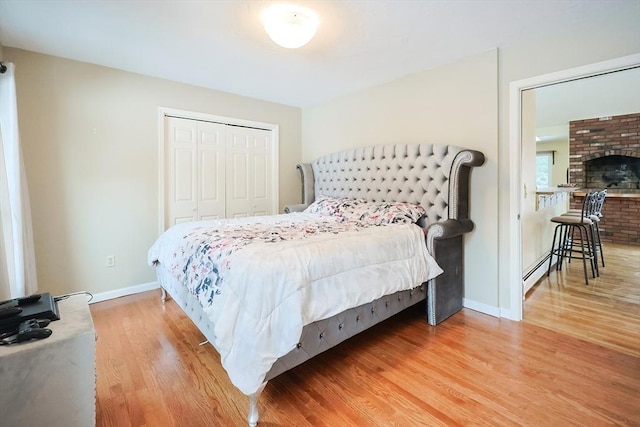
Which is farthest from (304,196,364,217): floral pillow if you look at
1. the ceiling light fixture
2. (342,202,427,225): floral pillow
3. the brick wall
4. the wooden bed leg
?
the brick wall

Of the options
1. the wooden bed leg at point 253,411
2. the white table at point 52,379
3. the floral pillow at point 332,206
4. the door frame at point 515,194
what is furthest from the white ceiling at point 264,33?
the wooden bed leg at point 253,411

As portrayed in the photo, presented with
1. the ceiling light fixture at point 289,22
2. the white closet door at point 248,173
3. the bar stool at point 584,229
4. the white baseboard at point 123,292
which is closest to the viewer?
the ceiling light fixture at point 289,22

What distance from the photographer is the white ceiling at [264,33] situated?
1.99 metres

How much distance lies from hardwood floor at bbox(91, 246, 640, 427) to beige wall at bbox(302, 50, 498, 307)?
1.67ft

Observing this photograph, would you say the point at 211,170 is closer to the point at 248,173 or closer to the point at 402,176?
the point at 248,173

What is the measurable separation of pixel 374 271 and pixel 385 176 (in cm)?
164

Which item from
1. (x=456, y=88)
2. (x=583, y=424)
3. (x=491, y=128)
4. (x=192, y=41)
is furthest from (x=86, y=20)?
(x=583, y=424)

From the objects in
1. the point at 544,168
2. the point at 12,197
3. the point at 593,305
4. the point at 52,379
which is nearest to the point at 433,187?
the point at 593,305

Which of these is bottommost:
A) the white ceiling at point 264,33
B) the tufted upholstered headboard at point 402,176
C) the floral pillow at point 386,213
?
the floral pillow at point 386,213

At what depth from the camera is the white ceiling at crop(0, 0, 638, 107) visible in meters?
1.99

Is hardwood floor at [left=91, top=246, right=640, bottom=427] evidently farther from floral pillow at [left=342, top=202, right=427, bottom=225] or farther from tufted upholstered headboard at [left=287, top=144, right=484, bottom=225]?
tufted upholstered headboard at [left=287, top=144, right=484, bottom=225]

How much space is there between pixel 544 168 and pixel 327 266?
8.88m

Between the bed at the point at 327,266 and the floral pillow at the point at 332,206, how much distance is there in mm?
15

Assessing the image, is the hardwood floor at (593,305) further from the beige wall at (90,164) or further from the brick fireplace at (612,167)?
the beige wall at (90,164)
